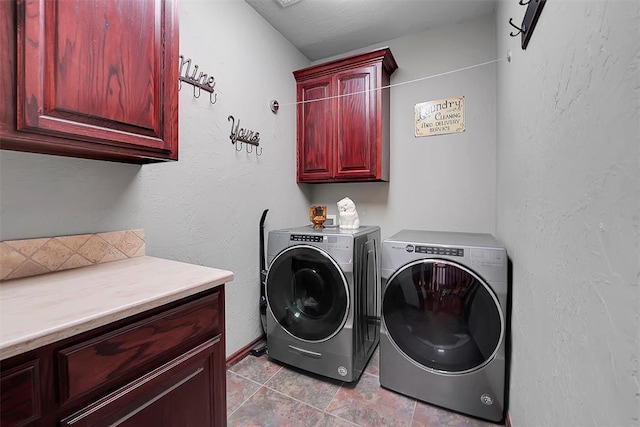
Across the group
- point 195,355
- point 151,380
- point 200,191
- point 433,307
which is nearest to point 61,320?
point 151,380

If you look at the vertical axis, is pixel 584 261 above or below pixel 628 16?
below

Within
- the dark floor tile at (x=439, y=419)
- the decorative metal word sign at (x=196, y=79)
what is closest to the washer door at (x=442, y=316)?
the dark floor tile at (x=439, y=419)

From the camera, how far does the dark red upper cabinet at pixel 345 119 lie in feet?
7.27

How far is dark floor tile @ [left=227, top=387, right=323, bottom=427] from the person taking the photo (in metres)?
1.41

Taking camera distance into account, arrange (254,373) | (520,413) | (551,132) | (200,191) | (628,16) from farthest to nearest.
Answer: (254,373) < (200,191) < (520,413) < (551,132) < (628,16)

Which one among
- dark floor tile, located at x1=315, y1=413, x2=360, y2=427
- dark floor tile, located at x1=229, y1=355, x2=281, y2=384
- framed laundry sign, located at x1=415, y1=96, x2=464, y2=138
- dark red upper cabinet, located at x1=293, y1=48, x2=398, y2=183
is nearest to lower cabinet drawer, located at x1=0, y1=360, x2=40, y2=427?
dark floor tile, located at x1=315, y1=413, x2=360, y2=427

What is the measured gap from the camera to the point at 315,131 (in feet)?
8.08

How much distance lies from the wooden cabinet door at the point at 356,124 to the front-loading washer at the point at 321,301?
645 millimetres

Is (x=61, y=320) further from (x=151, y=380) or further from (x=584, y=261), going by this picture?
(x=584, y=261)

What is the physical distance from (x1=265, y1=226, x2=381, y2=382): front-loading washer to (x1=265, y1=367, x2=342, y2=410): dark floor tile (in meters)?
0.06

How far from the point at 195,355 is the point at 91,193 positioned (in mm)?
854

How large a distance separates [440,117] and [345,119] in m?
0.80

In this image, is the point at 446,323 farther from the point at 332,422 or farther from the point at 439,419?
the point at 332,422

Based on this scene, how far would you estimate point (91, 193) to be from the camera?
46.3 inches
